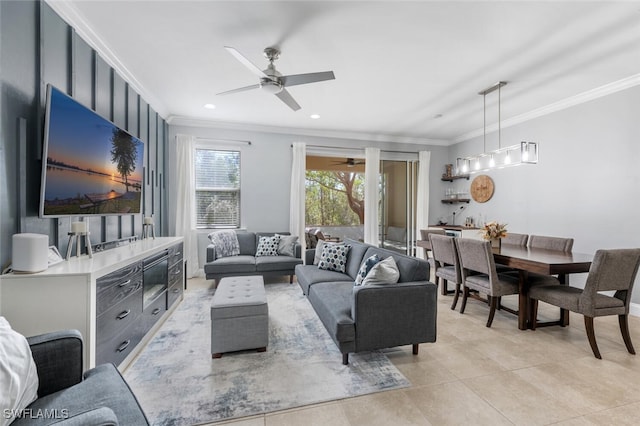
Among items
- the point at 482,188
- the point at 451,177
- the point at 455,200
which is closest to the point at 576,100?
the point at 482,188

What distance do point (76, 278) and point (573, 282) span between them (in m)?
5.63

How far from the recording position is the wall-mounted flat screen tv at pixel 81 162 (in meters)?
1.88

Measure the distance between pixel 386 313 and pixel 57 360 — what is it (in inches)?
76.9

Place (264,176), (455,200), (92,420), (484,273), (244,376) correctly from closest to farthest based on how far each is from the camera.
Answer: (92,420)
(244,376)
(484,273)
(264,176)
(455,200)

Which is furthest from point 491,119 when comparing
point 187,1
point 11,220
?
point 11,220

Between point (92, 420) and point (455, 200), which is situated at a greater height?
point (455, 200)

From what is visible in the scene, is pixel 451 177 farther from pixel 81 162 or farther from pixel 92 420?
pixel 92 420

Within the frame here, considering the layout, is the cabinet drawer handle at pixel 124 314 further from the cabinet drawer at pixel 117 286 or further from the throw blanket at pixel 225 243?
the throw blanket at pixel 225 243

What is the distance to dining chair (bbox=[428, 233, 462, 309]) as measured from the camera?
134 inches

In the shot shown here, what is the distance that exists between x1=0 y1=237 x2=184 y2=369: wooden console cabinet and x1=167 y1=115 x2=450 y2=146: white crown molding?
10.6 ft

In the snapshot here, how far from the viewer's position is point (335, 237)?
22.4 ft

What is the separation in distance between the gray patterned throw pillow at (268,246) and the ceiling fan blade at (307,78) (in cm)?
275

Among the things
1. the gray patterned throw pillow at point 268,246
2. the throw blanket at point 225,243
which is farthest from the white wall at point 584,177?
the throw blanket at point 225,243

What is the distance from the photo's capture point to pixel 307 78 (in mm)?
2484
